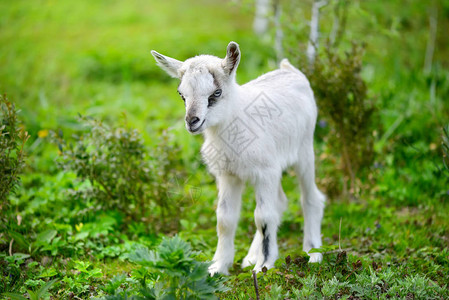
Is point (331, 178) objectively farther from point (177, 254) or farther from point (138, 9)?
point (138, 9)

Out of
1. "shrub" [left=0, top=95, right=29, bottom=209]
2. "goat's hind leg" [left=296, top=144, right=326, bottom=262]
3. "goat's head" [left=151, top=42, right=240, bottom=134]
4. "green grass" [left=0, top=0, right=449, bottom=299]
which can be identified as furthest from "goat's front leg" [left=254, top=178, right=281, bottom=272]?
"shrub" [left=0, top=95, right=29, bottom=209]

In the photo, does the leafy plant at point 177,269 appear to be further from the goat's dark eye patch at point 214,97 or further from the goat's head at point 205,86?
the goat's dark eye patch at point 214,97

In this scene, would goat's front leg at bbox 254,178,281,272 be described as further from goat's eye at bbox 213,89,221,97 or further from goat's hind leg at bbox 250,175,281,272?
goat's eye at bbox 213,89,221,97

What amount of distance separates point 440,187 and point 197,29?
28.4 feet

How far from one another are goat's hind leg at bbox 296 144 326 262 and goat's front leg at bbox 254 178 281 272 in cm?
61

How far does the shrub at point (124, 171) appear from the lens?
503 cm

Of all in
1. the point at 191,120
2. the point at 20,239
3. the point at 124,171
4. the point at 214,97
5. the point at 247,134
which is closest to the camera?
the point at 191,120

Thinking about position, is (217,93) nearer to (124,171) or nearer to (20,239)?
(124,171)

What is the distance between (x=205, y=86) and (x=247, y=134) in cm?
66

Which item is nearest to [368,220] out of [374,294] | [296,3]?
[374,294]

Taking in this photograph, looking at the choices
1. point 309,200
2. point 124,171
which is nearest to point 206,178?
point 124,171

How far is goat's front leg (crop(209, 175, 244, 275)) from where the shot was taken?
4383 mm

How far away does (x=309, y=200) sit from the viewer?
4859 mm

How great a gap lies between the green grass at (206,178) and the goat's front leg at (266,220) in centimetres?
17
